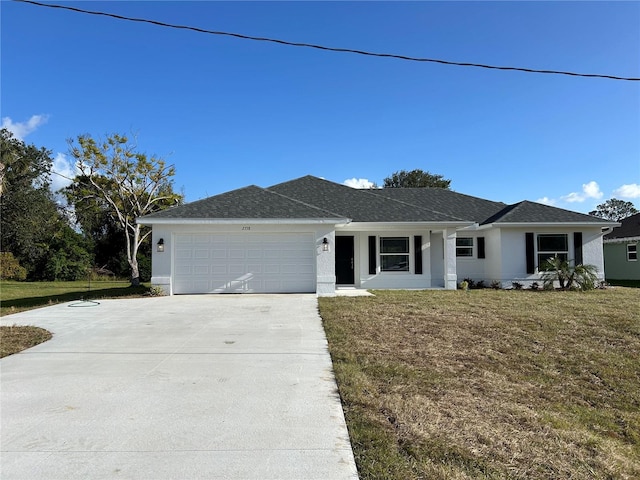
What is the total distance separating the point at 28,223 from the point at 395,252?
24.8 m

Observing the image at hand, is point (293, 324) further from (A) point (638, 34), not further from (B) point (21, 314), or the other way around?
(A) point (638, 34)

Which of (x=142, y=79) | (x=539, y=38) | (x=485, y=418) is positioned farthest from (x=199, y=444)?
(x=142, y=79)

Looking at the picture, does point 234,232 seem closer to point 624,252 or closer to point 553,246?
point 553,246

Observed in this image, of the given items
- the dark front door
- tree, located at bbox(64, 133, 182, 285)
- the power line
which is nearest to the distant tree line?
tree, located at bbox(64, 133, 182, 285)

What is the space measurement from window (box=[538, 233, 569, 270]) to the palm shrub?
50 cm

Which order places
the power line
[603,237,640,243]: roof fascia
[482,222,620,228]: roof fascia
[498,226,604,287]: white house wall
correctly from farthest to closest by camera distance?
[603,237,640,243]: roof fascia, [498,226,604,287]: white house wall, [482,222,620,228]: roof fascia, the power line

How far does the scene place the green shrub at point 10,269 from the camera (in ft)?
82.1

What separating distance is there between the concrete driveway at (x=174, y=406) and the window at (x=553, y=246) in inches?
507

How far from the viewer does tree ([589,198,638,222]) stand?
2594 inches

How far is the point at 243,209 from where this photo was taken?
14016 millimetres

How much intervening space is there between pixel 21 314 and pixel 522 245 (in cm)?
1702

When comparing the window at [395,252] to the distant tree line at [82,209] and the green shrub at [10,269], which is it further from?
the green shrub at [10,269]

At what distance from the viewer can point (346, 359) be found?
5.70m

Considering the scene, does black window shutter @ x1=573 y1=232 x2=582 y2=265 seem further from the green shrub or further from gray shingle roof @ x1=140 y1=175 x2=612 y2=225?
the green shrub
